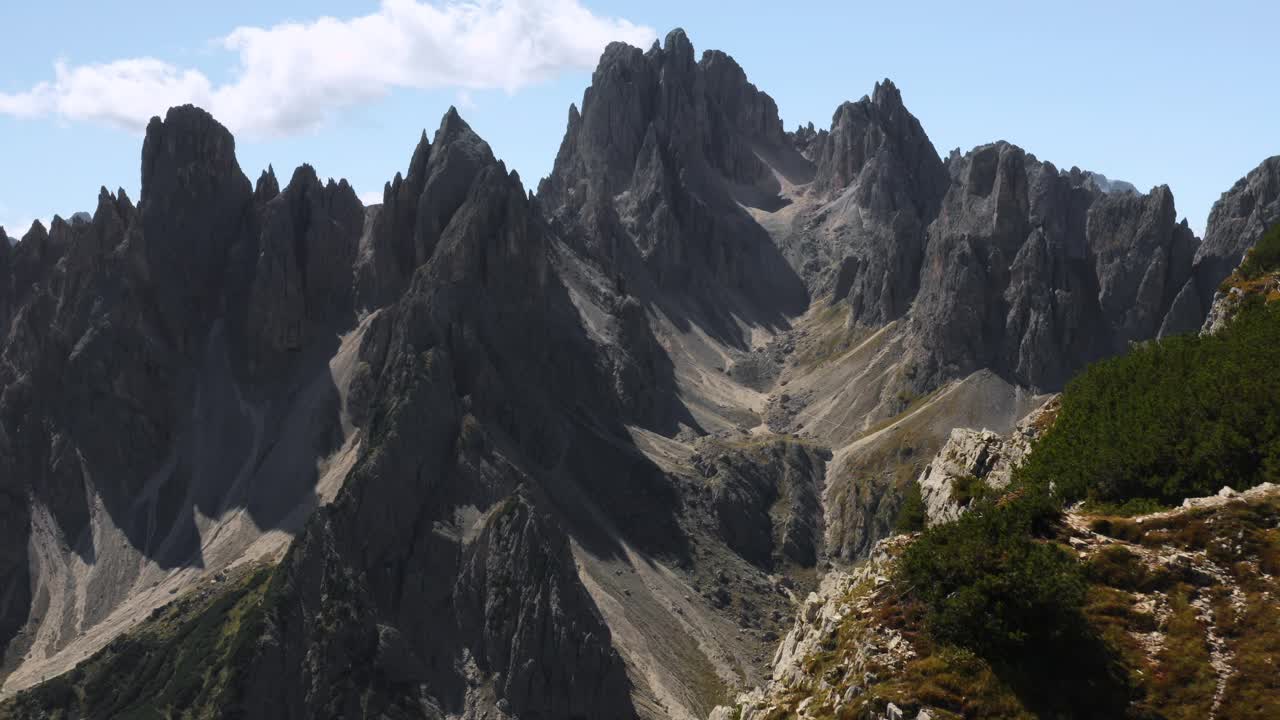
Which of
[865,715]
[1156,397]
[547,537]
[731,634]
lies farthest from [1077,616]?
[731,634]

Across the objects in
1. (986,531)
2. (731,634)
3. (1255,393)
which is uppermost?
(1255,393)

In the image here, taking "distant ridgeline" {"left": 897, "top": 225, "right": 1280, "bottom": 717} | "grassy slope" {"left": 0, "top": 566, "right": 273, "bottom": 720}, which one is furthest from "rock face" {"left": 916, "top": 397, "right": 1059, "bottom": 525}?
"grassy slope" {"left": 0, "top": 566, "right": 273, "bottom": 720}

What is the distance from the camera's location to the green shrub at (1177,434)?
222 ft

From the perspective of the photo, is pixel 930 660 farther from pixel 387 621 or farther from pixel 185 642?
pixel 185 642

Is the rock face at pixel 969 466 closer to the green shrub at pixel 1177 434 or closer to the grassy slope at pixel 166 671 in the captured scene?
the green shrub at pixel 1177 434

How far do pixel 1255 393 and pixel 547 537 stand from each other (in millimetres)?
122166

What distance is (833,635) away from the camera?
55.8 meters

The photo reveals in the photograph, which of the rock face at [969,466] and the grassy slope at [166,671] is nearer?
the rock face at [969,466]

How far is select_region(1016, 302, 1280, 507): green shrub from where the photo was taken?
67.6 m

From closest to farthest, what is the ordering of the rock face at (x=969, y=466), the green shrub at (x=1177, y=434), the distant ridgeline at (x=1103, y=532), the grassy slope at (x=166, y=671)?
1. the distant ridgeline at (x=1103, y=532)
2. the green shrub at (x=1177, y=434)
3. the rock face at (x=969, y=466)
4. the grassy slope at (x=166, y=671)

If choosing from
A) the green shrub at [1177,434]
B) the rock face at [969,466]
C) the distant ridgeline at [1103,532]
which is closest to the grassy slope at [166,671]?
the rock face at [969,466]

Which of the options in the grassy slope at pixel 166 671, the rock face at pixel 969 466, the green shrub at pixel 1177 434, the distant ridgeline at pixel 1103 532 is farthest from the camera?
the grassy slope at pixel 166 671

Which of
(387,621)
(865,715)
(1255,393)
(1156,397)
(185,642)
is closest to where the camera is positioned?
(865,715)

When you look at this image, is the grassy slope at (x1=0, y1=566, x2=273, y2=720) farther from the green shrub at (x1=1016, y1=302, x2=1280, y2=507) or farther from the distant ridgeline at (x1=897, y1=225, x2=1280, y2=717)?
the green shrub at (x1=1016, y1=302, x2=1280, y2=507)
